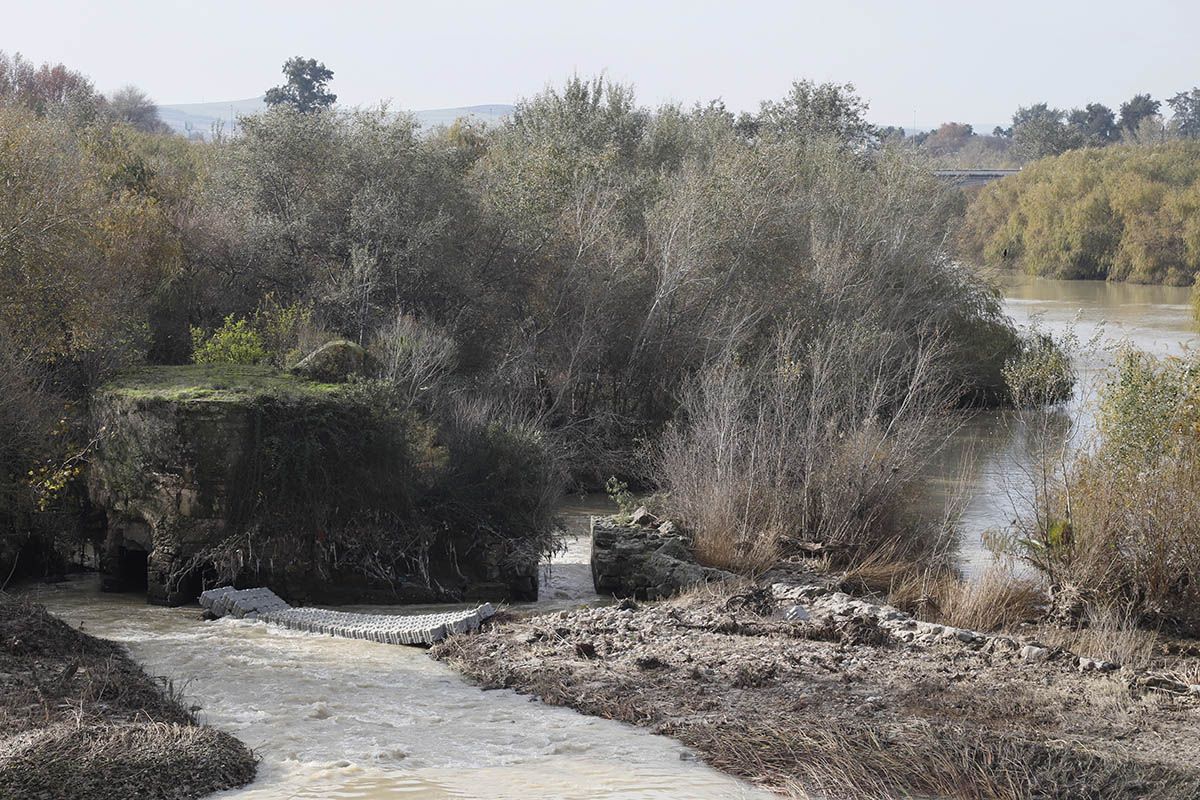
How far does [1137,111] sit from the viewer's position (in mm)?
161625

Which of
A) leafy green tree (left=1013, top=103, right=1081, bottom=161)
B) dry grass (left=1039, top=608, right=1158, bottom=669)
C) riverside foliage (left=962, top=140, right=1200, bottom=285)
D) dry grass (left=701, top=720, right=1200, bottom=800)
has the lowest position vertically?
dry grass (left=1039, top=608, right=1158, bottom=669)

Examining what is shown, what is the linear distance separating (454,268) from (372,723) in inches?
609

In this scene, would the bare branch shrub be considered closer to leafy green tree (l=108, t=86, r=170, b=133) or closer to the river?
the river

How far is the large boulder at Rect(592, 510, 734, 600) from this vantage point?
17109 millimetres

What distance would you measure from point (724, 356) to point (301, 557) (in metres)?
10.5

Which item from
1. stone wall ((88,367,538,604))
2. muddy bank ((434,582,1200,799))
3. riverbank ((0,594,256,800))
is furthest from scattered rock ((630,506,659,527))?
riverbank ((0,594,256,800))

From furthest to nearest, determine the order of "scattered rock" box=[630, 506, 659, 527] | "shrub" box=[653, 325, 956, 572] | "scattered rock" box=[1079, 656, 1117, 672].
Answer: "scattered rock" box=[630, 506, 659, 527] → "shrub" box=[653, 325, 956, 572] → "scattered rock" box=[1079, 656, 1117, 672]

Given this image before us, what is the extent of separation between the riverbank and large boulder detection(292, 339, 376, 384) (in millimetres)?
6455

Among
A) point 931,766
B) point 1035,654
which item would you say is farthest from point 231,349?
point 931,766

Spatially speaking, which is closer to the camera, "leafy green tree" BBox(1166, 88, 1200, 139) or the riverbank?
the riverbank

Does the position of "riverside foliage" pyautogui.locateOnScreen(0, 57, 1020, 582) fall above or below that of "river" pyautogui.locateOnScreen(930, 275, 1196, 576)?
above

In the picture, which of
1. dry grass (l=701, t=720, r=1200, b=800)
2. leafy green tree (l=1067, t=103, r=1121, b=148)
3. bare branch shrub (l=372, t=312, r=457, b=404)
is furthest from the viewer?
leafy green tree (l=1067, t=103, r=1121, b=148)

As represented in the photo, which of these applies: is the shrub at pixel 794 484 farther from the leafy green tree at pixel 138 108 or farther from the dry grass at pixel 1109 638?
the leafy green tree at pixel 138 108

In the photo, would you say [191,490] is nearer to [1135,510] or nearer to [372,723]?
[372,723]
